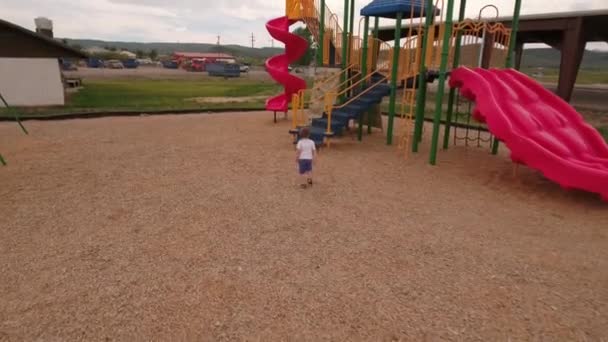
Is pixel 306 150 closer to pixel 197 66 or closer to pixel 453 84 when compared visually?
pixel 453 84

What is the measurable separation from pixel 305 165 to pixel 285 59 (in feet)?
28.9

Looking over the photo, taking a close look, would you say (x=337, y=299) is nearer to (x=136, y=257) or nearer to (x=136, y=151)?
(x=136, y=257)

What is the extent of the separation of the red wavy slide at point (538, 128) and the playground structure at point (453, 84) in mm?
14

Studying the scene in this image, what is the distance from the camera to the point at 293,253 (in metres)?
4.26

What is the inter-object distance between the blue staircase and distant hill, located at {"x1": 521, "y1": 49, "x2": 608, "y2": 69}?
433 feet

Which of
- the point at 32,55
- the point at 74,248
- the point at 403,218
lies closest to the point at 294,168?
the point at 403,218

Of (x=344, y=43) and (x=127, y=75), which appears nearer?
(x=344, y=43)

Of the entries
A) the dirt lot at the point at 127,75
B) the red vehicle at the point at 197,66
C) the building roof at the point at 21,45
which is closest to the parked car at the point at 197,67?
the red vehicle at the point at 197,66

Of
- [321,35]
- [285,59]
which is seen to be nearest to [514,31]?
[321,35]

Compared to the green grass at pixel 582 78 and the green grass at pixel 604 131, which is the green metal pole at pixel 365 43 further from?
the green grass at pixel 582 78

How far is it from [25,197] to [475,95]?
812 cm

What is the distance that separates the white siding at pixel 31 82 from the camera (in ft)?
55.1

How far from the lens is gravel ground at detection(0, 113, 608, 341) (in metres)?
3.11

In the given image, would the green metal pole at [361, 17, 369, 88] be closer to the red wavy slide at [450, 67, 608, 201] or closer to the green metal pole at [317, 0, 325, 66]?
the green metal pole at [317, 0, 325, 66]
